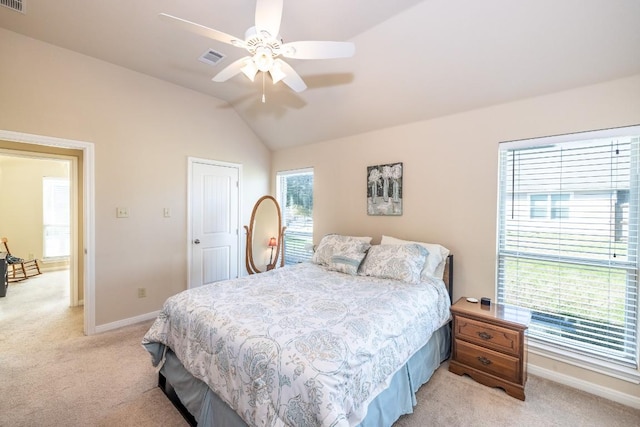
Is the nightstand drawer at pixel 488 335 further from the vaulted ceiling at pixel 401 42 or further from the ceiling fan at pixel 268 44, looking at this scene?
the ceiling fan at pixel 268 44

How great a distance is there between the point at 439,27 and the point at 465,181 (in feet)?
4.62

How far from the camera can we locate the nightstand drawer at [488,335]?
2.01 meters

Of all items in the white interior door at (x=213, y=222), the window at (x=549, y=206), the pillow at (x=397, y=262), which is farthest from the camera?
the white interior door at (x=213, y=222)

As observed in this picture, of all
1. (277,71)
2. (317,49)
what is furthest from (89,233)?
(317,49)

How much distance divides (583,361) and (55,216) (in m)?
8.82

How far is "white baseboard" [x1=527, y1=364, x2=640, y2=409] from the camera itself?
6.33 feet

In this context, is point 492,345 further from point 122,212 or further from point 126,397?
point 122,212

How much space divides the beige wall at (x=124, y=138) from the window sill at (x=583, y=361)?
405 centimetres

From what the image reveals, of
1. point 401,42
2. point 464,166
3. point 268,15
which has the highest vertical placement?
point 401,42

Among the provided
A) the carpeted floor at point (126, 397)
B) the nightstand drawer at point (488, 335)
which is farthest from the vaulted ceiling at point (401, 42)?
the carpeted floor at point (126, 397)

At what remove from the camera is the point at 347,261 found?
113 inches

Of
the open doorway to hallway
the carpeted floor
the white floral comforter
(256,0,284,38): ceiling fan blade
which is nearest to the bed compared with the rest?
the white floral comforter

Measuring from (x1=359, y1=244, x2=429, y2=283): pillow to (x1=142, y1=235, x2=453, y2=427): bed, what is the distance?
0.03 feet

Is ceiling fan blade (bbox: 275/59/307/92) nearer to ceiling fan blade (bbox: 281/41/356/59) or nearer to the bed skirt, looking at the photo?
ceiling fan blade (bbox: 281/41/356/59)
